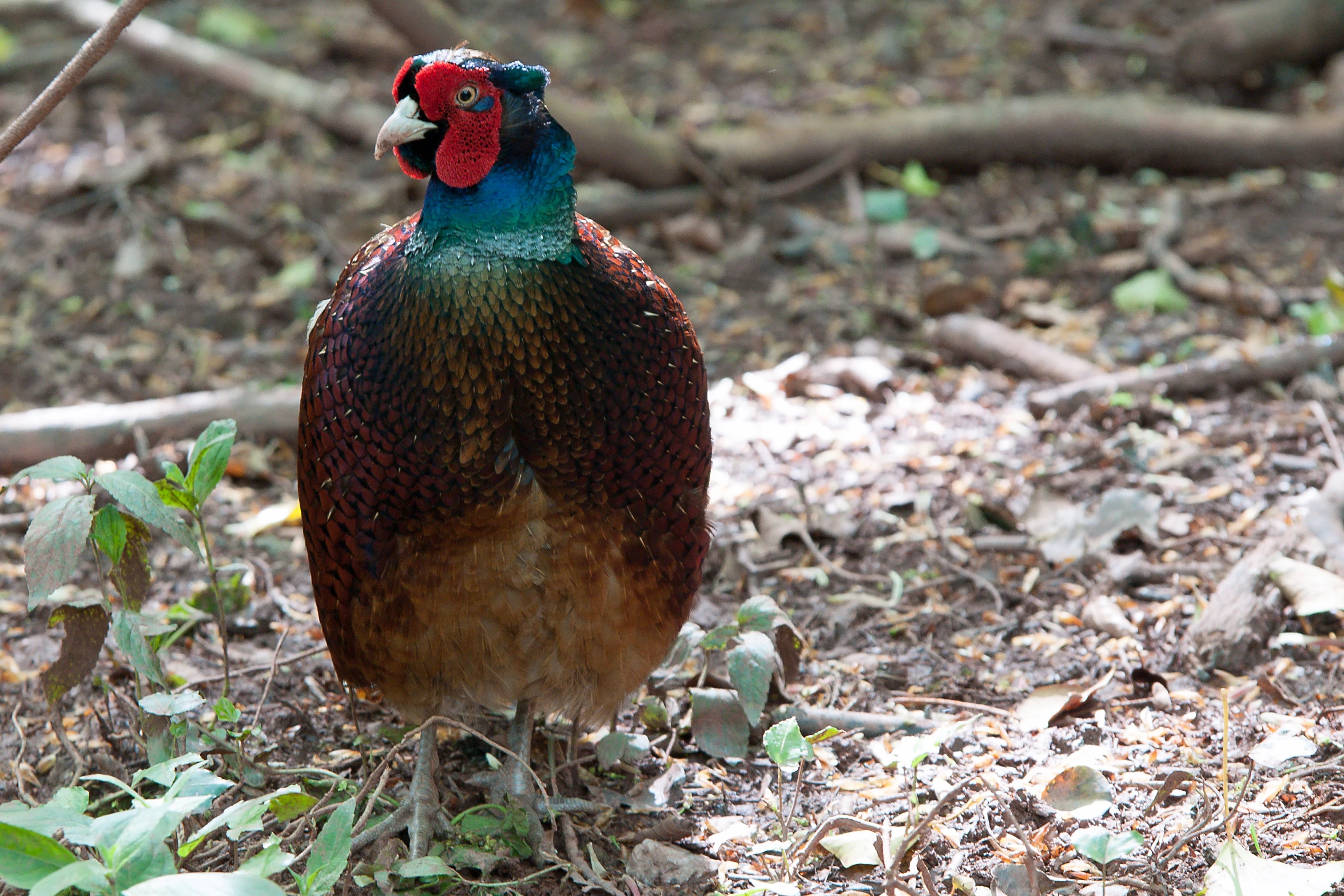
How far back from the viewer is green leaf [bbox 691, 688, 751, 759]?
2568mm

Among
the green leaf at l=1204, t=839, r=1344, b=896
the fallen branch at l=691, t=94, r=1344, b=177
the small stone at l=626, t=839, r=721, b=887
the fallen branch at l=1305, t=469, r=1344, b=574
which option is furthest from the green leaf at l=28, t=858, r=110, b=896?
the fallen branch at l=691, t=94, r=1344, b=177

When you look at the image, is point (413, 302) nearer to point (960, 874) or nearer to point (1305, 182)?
point (960, 874)

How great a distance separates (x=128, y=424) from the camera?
3.80 metres

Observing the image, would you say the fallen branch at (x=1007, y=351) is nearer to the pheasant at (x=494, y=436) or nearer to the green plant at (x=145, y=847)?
the pheasant at (x=494, y=436)

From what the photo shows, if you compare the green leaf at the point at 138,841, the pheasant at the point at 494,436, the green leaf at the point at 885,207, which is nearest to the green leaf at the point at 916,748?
the pheasant at the point at 494,436

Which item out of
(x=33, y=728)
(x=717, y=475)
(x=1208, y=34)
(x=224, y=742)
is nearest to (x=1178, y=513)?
(x=717, y=475)

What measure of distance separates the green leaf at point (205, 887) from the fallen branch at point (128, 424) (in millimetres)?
2393

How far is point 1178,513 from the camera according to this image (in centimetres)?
335

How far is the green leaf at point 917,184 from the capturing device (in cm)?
563

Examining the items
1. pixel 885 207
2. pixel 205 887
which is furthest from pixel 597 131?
pixel 205 887

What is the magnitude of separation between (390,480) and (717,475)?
173cm

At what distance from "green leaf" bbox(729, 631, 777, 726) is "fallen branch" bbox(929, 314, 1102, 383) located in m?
1.96

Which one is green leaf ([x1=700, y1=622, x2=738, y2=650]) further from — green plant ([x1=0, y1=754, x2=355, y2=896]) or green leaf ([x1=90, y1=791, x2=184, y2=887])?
green leaf ([x1=90, y1=791, x2=184, y2=887])

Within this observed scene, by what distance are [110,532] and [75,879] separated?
85 cm
